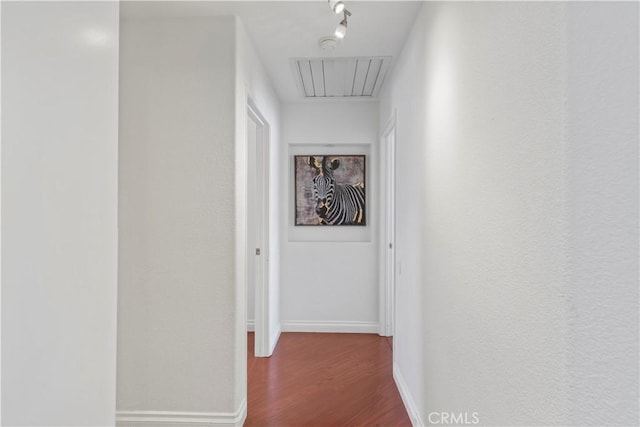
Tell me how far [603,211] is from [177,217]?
1.97m

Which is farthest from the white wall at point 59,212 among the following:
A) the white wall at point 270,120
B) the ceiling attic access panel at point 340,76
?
the ceiling attic access panel at point 340,76

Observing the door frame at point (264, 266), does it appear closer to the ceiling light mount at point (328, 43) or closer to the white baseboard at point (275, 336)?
the white baseboard at point (275, 336)

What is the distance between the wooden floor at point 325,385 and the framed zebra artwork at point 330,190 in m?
1.22

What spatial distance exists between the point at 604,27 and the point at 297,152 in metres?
3.41

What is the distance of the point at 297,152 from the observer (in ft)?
13.2

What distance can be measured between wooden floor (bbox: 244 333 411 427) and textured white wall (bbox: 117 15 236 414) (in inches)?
17.2

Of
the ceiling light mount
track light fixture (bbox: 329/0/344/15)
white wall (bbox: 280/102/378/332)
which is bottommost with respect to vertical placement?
white wall (bbox: 280/102/378/332)

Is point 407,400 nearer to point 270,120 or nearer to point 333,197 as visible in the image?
point 333,197

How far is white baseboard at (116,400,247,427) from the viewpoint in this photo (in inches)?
83.2

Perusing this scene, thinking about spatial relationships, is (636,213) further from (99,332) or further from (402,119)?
(402,119)

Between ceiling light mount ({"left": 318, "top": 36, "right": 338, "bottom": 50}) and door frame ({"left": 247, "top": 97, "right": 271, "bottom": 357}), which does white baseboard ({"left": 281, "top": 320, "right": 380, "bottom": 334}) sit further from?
ceiling light mount ({"left": 318, "top": 36, "right": 338, "bottom": 50})

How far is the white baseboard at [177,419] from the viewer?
6.93ft

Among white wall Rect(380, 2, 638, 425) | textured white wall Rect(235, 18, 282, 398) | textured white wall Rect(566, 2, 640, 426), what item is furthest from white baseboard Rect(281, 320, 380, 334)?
textured white wall Rect(566, 2, 640, 426)

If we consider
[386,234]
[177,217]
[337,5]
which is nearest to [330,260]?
[386,234]
